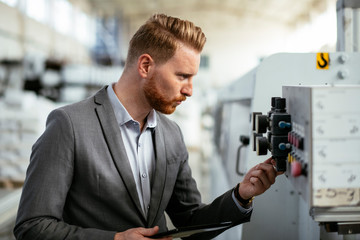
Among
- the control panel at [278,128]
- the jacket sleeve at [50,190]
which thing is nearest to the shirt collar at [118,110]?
the jacket sleeve at [50,190]

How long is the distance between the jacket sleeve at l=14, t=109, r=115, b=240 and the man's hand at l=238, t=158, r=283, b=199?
1.74 ft

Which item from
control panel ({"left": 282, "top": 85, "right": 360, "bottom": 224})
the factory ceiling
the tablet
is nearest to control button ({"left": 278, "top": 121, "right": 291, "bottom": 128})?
control panel ({"left": 282, "top": 85, "right": 360, "bottom": 224})

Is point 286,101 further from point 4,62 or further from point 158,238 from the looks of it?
point 4,62

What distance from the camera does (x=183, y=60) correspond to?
1.34 metres

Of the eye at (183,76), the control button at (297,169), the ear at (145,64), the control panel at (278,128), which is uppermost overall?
the ear at (145,64)

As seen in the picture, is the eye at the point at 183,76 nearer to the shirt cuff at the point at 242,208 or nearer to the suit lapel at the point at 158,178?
the suit lapel at the point at 158,178

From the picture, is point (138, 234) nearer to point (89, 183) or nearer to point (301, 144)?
point (89, 183)

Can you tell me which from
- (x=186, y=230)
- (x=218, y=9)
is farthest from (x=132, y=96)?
(x=218, y=9)

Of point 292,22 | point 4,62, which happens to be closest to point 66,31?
point 4,62

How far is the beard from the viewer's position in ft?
4.48

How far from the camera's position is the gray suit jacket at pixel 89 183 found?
119 cm

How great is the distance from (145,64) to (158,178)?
484 mm

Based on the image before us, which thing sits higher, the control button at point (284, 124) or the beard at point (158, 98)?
the beard at point (158, 98)

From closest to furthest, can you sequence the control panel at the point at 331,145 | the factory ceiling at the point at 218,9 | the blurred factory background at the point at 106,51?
the control panel at the point at 331,145, the blurred factory background at the point at 106,51, the factory ceiling at the point at 218,9
